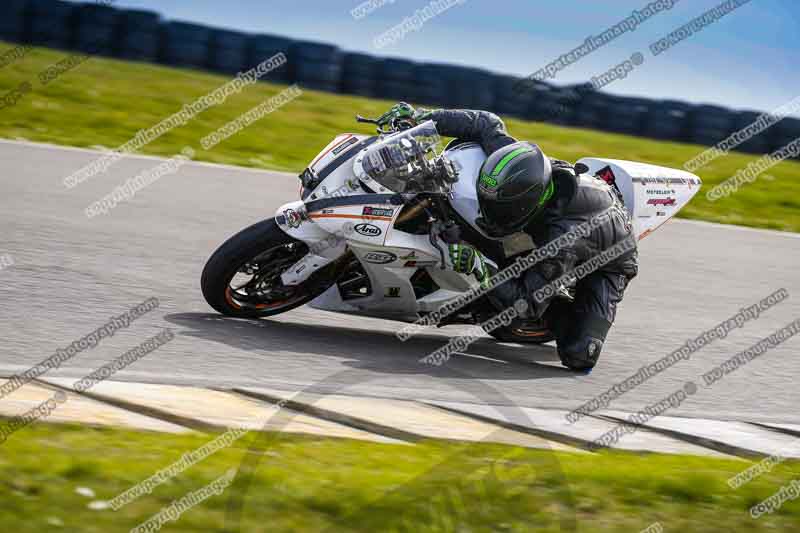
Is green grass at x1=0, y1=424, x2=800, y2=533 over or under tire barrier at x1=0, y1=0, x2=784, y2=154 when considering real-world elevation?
over

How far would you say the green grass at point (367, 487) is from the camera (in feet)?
11.4

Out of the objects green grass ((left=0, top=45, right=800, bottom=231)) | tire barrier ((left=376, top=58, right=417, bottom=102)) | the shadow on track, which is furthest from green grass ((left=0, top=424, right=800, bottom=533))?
tire barrier ((left=376, top=58, right=417, bottom=102))

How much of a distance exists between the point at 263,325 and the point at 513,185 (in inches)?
63.0

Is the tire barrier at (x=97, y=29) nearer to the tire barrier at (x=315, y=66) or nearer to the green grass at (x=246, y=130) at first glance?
the green grass at (x=246, y=130)

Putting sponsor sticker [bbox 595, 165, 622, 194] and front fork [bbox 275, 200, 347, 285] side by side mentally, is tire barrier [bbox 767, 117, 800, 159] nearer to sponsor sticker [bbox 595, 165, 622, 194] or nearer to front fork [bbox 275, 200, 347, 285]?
sponsor sticker [bbox 595, 165, 622, 194]

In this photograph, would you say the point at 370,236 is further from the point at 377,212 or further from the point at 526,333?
the point at 526,333

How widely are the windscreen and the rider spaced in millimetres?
287

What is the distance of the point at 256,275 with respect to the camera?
586cm

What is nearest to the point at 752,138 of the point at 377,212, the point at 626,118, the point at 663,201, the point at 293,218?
the point at 626,118

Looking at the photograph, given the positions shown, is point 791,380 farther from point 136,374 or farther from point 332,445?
point 136,374

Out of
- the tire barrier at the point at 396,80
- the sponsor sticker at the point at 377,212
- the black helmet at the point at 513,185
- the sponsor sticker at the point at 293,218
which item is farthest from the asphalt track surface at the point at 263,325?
the tire barrier at the point at 396,80

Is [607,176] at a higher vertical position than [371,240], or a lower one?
lower

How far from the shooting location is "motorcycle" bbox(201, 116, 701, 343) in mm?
5555

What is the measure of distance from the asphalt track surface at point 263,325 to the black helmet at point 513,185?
88 centimetres
